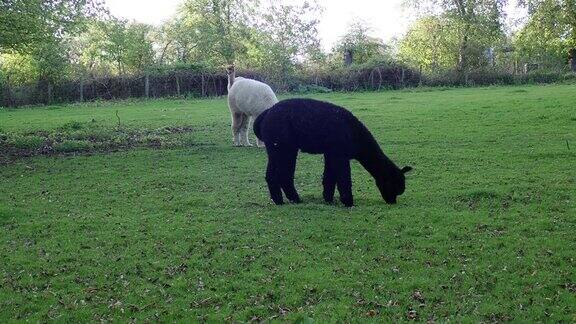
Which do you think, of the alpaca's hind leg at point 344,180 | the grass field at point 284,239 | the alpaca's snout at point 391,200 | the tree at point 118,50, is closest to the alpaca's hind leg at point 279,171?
the grass field at point 284,239

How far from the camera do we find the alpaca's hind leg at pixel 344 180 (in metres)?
12.8

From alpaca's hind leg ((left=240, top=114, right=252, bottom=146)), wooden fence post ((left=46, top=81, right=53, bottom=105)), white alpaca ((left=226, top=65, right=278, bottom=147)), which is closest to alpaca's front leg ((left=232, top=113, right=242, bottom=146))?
white alpaca ((left=226, top=65, right=278, bottom=147))

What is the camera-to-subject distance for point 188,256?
9922 millimetres

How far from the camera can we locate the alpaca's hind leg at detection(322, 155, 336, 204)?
1290 centimetres

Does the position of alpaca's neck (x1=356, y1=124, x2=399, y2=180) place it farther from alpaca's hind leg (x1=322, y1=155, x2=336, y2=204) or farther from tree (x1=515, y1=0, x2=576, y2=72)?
tree (x1=515, y1=0, x2=576, y2=72)

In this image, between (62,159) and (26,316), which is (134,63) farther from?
(26,316)

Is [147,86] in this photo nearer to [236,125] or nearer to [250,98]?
[236,125]

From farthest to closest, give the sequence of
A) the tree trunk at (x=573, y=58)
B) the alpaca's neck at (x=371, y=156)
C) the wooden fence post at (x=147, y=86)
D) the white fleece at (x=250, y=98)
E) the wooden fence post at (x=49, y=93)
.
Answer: the tree trunk at (x=573, y=58)
the wooden fence post at (x=147, y=86)
the wooden fence post at (x=49, y=93)
the white fleece at (x=250, y=98)
the alpaca's neck at (x=371, y=156)

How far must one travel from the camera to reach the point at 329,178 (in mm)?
13031

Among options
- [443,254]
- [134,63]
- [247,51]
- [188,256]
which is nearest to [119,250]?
[188,256]

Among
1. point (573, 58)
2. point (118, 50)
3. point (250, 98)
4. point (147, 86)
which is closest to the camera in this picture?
point (250, 98)

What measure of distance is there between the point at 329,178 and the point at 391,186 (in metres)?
1.32

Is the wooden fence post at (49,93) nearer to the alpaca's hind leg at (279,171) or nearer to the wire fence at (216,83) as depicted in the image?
the wire fence at (216,83)

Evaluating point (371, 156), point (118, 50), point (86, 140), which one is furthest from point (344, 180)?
point (118, 50)
